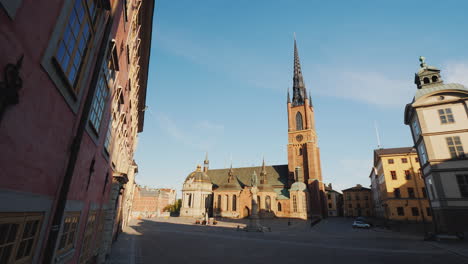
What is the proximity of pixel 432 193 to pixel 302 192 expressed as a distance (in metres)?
30.1

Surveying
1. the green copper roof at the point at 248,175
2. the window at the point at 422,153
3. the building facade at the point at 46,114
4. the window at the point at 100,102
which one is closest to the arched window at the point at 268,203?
the green copper roof at the point at 248,175

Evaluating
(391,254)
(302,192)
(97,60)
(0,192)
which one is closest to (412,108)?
(391,254)

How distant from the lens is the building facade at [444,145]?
1788 cm

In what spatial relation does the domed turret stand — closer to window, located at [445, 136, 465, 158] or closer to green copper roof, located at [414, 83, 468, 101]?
green copper roof, located at [414, 83, 468, 101]

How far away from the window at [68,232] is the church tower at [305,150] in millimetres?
50083

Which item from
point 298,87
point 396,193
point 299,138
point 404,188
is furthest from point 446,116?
point 298,87

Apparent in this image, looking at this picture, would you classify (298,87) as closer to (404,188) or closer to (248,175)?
(248,175)

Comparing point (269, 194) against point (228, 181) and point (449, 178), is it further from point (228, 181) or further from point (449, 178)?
point (449, 178)

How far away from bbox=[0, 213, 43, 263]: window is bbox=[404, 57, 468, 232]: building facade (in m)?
26.1

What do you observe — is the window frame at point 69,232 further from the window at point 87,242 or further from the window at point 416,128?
the window at point 416,128

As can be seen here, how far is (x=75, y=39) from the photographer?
13.5 ft

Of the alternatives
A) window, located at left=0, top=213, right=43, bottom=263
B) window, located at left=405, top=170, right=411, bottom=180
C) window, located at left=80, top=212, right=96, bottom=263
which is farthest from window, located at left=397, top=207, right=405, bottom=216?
window, located at left=0, top=213, right=43, bottom=263

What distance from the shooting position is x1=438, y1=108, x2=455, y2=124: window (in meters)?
20.0

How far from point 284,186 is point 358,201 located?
3405 centimetres
